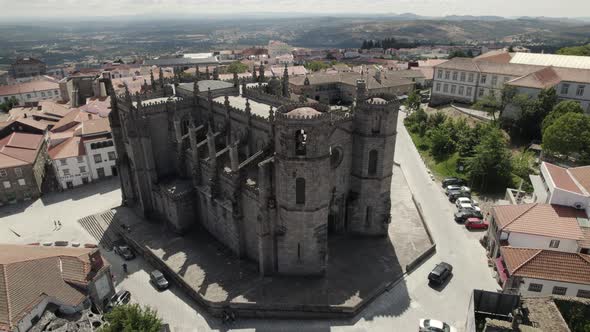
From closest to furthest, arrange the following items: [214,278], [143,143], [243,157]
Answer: [214,278], [243,157], [143,143]

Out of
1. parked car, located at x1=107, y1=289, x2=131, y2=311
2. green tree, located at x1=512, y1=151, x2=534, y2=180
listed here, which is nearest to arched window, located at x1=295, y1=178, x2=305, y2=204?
parked car, located at x1=107, y1=289, x2=131, y2=311

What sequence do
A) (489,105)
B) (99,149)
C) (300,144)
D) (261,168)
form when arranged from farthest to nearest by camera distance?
(489,105) < (99,149) < (300,144) < (261,168)

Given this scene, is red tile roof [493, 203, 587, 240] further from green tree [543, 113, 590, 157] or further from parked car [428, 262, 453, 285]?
green tree [543, 113, 590, 157]

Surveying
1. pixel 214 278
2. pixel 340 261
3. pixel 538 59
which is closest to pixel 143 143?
pixel 214 278

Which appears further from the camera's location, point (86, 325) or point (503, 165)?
point (503, 165)

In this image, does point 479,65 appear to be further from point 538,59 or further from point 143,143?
point 143,143

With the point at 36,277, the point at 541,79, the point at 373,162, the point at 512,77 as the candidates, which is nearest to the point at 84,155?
the point at 36,277

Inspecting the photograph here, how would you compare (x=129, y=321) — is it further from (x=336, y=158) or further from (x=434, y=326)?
(x=336, y=158)
